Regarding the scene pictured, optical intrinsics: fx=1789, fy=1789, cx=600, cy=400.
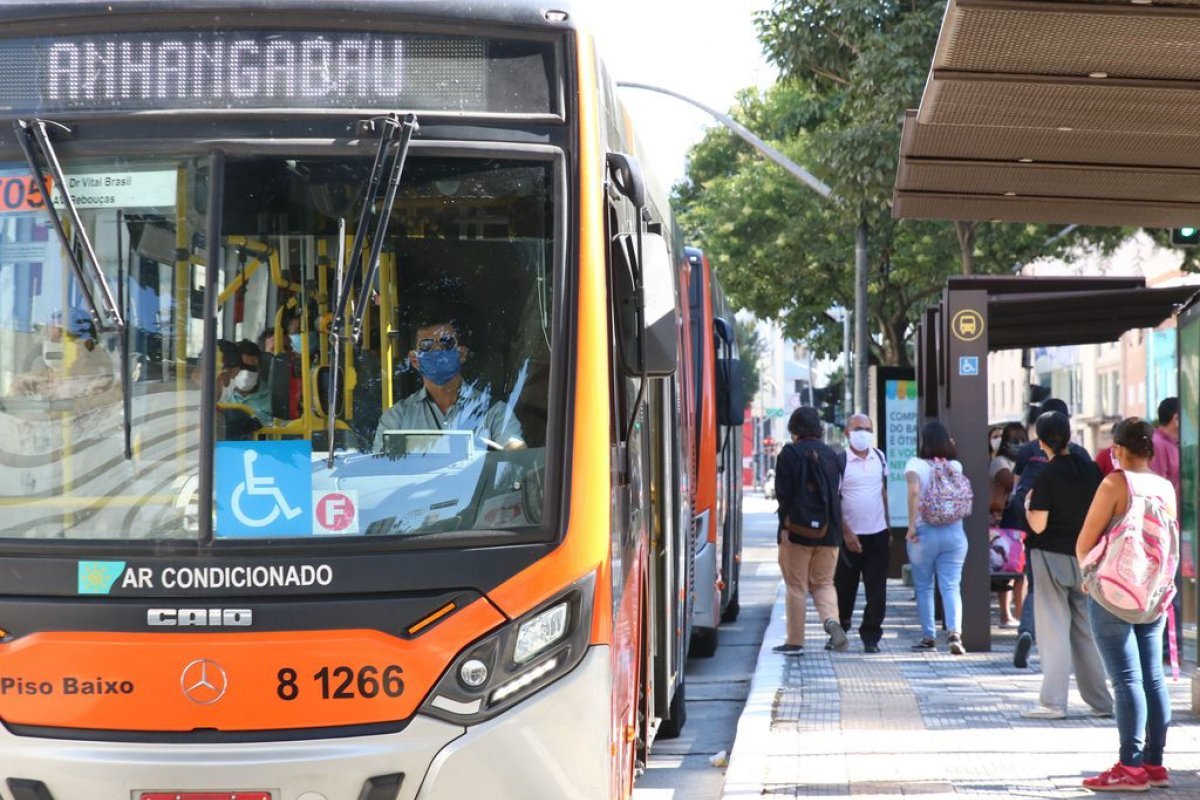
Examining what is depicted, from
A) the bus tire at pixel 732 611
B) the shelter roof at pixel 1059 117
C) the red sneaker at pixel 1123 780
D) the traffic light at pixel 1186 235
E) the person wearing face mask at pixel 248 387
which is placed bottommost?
the bus tire at pixel 732 611

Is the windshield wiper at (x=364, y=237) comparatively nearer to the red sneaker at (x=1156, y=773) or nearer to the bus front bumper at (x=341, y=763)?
the bus front bumper at (x=341, y=763)

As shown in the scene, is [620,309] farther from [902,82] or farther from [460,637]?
[902,82]

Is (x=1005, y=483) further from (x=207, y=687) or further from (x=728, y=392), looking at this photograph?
(x=207, y=687)

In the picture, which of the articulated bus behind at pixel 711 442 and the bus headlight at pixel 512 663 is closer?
the bus headlight at pixel 512 663

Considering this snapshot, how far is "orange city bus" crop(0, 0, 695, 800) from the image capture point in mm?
5262

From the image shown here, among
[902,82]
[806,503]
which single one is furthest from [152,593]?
[902,82]

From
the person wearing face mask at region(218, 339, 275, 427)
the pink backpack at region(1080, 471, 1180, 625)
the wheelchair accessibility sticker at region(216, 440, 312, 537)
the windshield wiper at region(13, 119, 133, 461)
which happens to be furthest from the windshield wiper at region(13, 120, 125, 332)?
the pink backpack at region(1080, 471, 1180, 625)

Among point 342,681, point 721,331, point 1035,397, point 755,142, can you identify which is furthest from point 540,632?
point 1035,397

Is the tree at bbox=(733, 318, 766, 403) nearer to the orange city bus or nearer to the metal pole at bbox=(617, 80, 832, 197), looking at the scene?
A: the metal pole at bbox=(617, 80, 832, 197)

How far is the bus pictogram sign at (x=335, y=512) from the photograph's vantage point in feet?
17.6

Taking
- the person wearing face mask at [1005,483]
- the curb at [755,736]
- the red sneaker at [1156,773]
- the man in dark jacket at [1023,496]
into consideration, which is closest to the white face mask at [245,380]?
the curb at [755,736]

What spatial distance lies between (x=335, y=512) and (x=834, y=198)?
1937 cm

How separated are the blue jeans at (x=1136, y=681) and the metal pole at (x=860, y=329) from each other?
1824 cm

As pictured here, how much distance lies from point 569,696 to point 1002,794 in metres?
3.45
